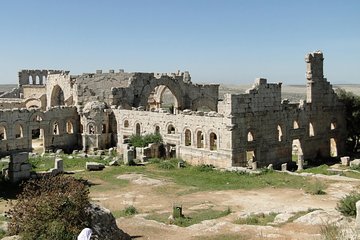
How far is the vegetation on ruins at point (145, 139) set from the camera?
2859cm

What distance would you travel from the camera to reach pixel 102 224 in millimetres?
11156

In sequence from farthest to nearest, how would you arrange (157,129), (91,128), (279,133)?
(91,128) → (157,129) → (279,133)

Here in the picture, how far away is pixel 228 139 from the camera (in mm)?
24859

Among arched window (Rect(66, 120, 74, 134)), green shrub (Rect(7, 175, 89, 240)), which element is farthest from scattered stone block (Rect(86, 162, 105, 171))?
green shrub (Rect(7, 175, 89, 240))

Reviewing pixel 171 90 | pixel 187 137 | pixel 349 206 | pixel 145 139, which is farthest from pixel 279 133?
pixel 349 206

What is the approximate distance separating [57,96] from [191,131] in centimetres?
1929

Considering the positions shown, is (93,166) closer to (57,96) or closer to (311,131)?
(311,131)

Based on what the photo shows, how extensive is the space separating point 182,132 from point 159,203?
10.0m

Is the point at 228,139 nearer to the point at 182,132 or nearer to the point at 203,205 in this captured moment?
the point at 182,132

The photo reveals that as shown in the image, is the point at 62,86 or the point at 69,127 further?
the point at 62,86

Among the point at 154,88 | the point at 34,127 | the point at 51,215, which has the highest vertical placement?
the point at 154,88

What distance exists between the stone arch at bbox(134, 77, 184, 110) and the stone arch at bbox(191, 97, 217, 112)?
3.89ft

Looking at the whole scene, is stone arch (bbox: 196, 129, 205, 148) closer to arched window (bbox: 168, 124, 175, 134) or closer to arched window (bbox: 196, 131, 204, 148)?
arched window (bbox: 196, 131, 204, 148)

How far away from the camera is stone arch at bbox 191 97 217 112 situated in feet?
129
